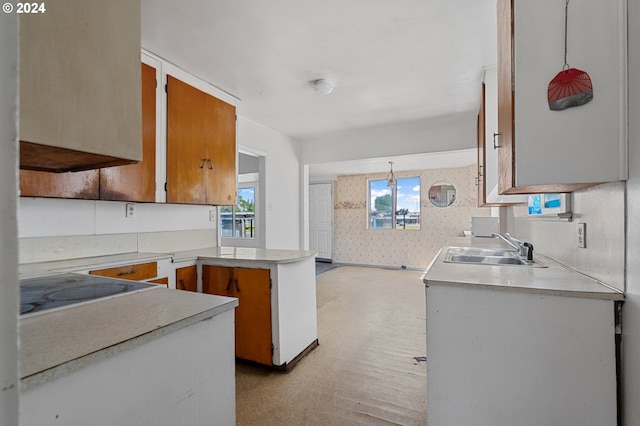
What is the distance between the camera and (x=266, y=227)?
161 inches

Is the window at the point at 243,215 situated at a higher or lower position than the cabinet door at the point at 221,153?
lower

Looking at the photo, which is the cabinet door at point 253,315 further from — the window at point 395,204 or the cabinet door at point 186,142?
the window at point 395,204

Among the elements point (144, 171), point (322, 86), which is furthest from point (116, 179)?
point (322, 86)

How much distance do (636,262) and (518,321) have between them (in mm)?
418

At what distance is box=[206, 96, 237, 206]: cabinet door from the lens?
9.22 feet

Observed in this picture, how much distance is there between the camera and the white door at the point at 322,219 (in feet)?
24.9

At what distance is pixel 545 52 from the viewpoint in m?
1.20

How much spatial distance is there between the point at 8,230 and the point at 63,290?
1.10 metres

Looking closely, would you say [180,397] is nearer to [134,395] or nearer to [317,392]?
[134,395]

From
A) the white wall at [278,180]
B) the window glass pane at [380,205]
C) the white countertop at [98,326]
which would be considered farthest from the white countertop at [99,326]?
the window glass pane at [380,205]

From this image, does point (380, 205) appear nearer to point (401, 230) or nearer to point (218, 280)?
point (401, 230)

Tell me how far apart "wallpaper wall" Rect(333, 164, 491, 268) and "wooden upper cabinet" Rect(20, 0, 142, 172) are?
6385 mm

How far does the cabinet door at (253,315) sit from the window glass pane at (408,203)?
507cm

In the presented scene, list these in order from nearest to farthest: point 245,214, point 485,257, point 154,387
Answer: point 154,387 < point 485,257 < point 245,214
